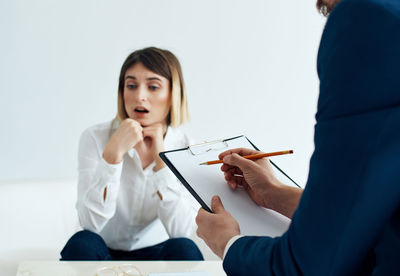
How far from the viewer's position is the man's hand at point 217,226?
0.71m

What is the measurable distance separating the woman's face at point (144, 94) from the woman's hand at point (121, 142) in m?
0.10

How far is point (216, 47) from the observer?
7.92 feet

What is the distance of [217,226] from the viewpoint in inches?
29.0

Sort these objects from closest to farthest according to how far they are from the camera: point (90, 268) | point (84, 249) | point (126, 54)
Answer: point (90, 268), point (84, 249), point (126, 54)

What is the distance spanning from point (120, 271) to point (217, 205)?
39cm

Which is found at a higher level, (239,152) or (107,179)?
(239,152)

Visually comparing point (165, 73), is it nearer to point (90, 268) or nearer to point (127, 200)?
point (127, 200)

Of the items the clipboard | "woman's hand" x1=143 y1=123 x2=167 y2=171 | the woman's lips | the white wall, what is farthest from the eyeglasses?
the white wall
